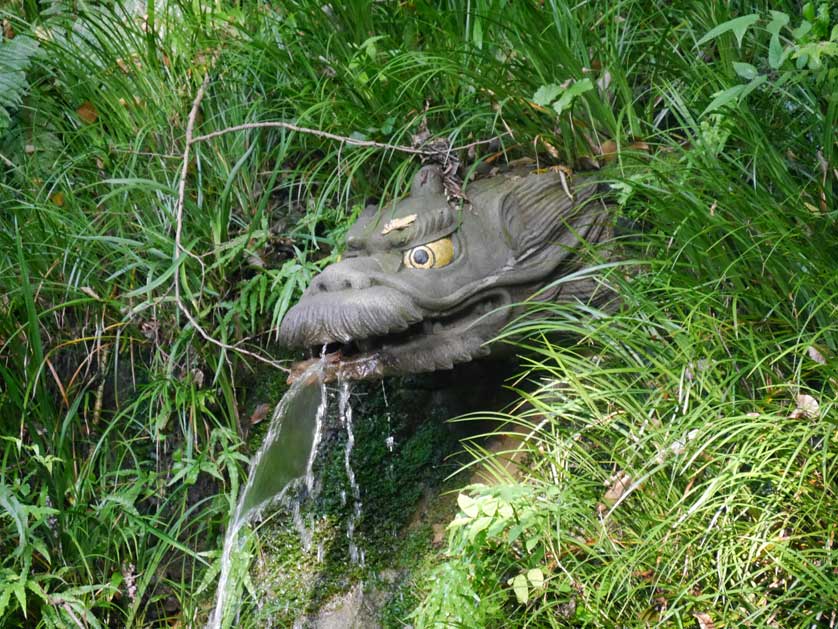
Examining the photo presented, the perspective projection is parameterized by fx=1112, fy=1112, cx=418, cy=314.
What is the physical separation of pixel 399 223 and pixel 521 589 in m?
1.10

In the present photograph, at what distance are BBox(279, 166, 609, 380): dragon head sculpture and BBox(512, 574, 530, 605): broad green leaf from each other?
68 centimetres

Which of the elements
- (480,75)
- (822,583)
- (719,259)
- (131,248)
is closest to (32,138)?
(131,248)

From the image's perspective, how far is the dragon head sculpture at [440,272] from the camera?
2838 millimetres

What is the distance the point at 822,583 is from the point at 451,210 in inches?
55.8

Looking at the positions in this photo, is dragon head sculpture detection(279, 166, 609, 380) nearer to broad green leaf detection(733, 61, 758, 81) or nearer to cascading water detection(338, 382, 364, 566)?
cascading water detection(338, 382, 364, 566)

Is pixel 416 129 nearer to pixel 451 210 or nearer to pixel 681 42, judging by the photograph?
pixel 451 210

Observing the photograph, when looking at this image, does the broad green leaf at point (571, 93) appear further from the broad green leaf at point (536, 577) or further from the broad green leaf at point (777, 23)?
the broad green leaf at point (536, 577)

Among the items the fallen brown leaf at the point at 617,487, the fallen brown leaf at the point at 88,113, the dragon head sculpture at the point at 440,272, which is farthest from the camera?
the fallen brown leaf at the point at 88,113

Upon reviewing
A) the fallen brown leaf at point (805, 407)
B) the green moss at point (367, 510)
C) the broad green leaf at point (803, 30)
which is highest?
the broad green leaf at point (803, 30)

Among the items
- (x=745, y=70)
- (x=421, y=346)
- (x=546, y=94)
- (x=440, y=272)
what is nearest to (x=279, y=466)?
(x=421, y=346)

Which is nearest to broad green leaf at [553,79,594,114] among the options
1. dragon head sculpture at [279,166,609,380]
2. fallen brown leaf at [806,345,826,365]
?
dragon head sculpture at [279,166,609,380]

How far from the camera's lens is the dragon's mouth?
9.47 feet

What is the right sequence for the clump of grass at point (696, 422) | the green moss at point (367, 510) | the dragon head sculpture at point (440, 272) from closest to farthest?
the clump of grass at point (696, 422), the dragon head sculpture at point (440, 272), the green moss at point (367, 510)

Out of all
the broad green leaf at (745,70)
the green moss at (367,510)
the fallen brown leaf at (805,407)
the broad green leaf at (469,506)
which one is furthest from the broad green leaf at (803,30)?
the green moss at (367,510)
